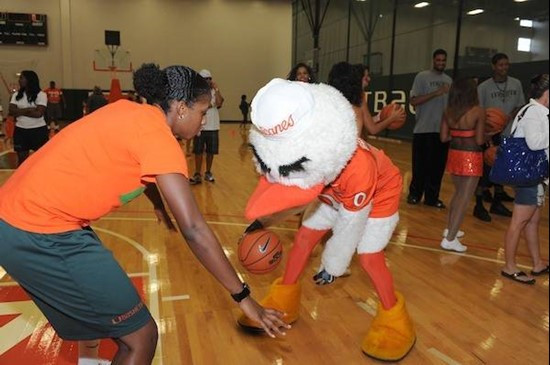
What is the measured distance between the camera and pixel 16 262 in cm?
162

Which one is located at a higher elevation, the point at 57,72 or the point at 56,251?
the point at 57,72

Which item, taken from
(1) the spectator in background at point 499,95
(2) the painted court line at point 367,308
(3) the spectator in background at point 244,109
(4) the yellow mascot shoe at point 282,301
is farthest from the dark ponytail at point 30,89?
(3) the spectator in background at point 244,109

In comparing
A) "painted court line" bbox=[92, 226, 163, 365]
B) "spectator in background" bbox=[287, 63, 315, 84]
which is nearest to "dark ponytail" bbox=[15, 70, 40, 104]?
"painted court line" bbox=[92, 226, 163, 365]

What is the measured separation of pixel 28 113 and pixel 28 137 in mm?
408

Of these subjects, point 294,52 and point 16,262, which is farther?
point 294,52

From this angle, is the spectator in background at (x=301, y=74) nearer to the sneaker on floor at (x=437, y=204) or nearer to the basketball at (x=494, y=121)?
the basketball at (x=494, y=121)

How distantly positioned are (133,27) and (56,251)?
22.9 meters

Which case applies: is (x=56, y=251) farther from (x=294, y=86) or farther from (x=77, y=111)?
(x=77, y=111)

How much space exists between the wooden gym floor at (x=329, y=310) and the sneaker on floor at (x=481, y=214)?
0.51 meters

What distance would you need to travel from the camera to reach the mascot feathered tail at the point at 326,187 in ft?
6.27

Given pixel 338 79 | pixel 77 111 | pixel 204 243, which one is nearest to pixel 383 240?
pixel 204 243

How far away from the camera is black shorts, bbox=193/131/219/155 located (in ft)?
24.2

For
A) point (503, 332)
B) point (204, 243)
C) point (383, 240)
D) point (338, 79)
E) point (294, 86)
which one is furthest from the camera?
point (338, 79)

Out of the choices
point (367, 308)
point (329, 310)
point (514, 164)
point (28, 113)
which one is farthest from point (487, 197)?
point (28, 113)
